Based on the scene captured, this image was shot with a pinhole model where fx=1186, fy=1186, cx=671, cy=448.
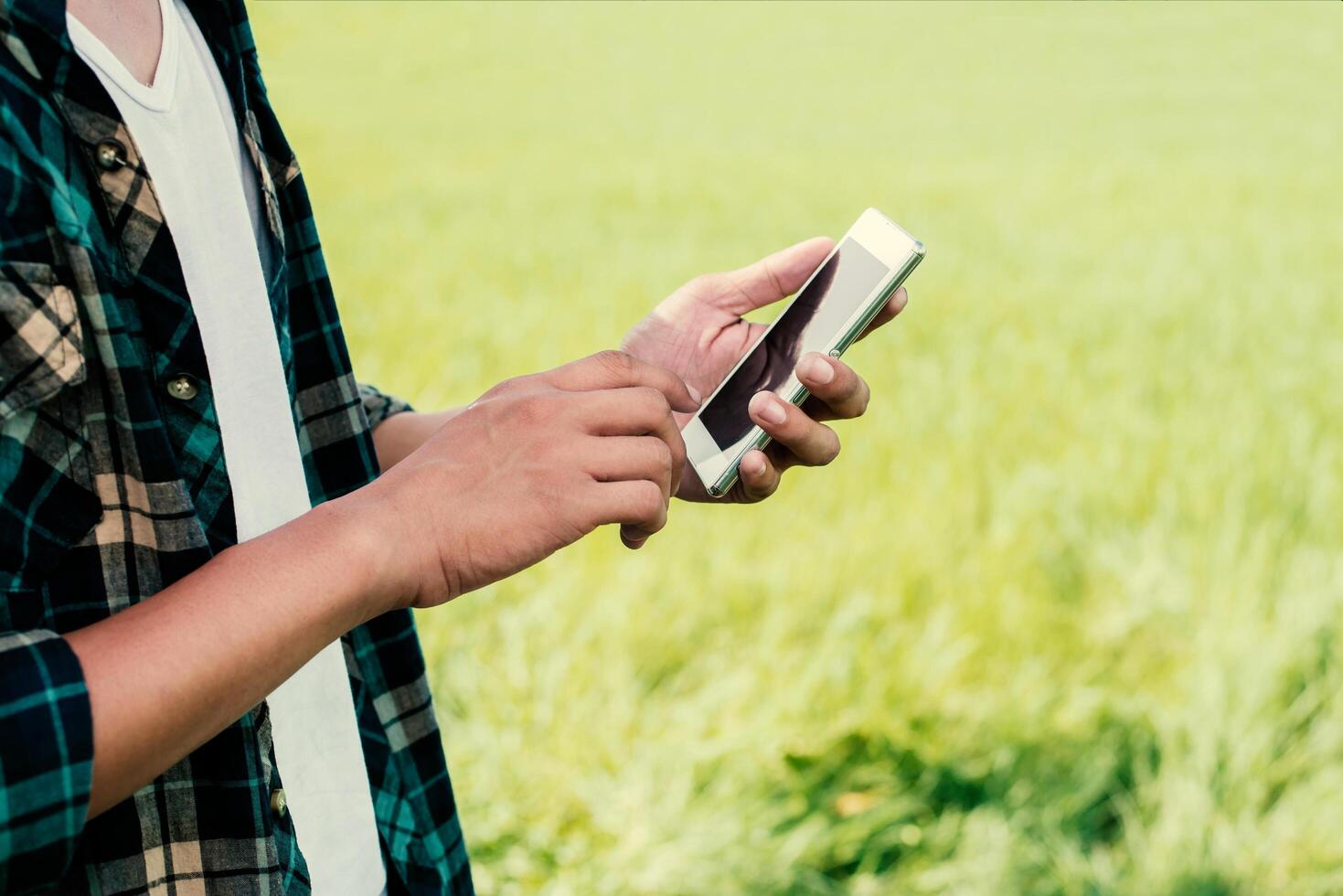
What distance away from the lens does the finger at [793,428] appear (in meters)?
1.11

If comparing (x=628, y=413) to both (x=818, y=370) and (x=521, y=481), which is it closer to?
(x=521, y=481)

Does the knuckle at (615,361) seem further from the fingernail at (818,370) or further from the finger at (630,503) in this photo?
the fingernail at (818,370)

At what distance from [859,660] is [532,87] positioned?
1012cm

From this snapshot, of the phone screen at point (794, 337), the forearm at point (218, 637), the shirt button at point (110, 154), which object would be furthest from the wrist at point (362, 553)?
the phone screen at point (794, 337)

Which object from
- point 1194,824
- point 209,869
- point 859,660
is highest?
point 859,660

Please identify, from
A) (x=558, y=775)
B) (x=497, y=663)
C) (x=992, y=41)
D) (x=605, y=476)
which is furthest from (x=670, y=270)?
(x=992, y=41)

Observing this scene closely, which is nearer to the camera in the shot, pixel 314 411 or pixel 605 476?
pixel 605 476

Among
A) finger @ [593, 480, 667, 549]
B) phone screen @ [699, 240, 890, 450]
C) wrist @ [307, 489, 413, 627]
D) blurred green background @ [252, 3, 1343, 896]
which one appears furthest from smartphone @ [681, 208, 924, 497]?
blurred green background @ [252, 3, 1343, 896]

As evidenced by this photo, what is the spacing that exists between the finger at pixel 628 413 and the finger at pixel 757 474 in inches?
12.8

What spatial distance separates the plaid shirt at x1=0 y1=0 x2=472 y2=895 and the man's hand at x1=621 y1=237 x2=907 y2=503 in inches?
17.6

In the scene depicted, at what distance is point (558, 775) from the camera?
2.24 meters

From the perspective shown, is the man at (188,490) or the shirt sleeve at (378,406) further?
the shirt sleeve at (378,406)

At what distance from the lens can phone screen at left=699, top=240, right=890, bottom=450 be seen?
1190 mm

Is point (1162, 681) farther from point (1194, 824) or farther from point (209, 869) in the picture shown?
point (209, 869)
